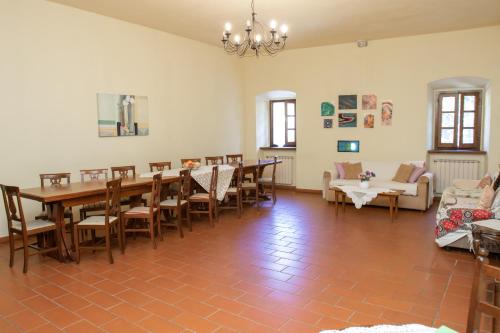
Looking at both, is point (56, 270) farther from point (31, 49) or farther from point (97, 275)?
point (31, 49)

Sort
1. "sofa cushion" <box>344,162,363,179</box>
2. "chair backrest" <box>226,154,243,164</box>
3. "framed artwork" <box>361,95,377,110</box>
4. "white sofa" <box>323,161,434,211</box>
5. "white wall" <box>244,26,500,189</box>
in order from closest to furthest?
"white sofa" <box>323,161,434,211</box>
"white wall" <box>244,26,500,189</box>
"sofa cushion" <box>344,162,363,179</box>
"framed artwork" <box>361,95,377,110</box>
"chair backrest" <box>226,154,243,164</box>

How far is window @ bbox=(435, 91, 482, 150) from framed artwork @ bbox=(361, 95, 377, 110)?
1297mm

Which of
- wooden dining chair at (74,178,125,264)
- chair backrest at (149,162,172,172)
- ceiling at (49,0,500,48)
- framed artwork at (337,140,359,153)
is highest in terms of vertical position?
ceiling at (49,0,500,48)

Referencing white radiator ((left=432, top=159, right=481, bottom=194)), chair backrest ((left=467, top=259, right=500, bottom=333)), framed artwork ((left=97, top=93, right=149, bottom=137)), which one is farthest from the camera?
white radiator ((left=432, top=159, right=481, bottom=194))

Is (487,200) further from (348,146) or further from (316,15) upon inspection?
(348,146)

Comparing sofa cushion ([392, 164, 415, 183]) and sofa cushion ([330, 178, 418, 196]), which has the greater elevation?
sofa cushion ([392, 164, 415, 183])

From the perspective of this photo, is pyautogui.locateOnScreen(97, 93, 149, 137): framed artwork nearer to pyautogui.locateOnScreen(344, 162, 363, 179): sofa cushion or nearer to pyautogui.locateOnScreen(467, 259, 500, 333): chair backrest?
pyautogui.locateOnScreen(344, 162, 363, 179): sofa cushion

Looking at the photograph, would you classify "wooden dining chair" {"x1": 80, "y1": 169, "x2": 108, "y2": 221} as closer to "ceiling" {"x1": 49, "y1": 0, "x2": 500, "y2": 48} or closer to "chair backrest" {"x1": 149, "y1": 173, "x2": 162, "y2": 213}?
"chair backrest" {"x1": 149, "y1": 173, "x2": 162, "y2": 213}

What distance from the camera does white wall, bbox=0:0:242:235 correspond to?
192 inches

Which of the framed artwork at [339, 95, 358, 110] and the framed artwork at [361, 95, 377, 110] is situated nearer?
the framed artwork at [361, 95, 377, 110]

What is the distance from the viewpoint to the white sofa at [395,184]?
6438mm

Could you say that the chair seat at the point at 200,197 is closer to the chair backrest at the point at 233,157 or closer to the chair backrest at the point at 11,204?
the chair backrest at the point at 233,157

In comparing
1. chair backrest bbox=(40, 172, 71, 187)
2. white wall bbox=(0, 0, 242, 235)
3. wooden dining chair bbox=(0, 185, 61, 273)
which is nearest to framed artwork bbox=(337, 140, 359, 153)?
white wall bbox=(0, 0, 242, 235)

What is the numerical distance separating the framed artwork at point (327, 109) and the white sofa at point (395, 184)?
1.23 meters
